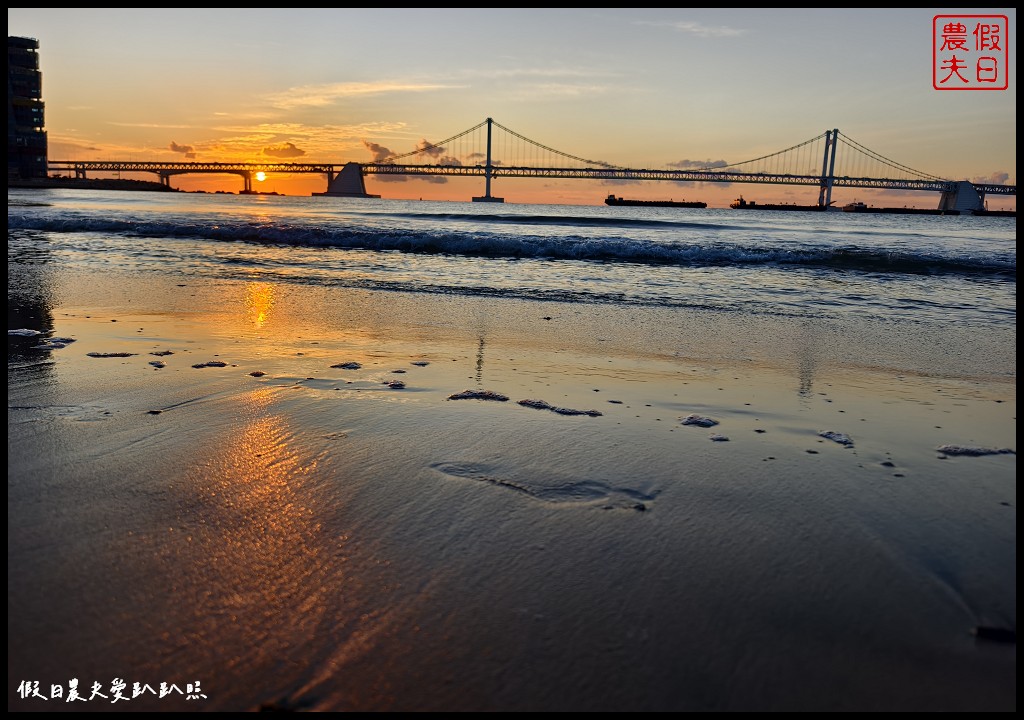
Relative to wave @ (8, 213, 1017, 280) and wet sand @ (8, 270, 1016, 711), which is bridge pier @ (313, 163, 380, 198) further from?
wet sand @ (8, 270, 1016, 711)

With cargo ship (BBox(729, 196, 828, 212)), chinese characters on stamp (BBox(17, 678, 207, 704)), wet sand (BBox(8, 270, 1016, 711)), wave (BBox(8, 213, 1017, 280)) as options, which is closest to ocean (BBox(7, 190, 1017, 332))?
wave (BBox(8, 213, 1017, 280))

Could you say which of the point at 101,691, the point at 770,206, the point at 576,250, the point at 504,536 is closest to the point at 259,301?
the point at 504,536

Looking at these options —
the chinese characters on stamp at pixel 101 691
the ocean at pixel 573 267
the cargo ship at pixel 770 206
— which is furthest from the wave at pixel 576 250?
the cargo ship at pixel 770 206

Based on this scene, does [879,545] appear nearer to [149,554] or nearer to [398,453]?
A: [398,453]

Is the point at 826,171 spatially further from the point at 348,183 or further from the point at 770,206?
the point at 348,183

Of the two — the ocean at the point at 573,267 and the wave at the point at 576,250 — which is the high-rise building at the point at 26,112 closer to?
the ocean at the point at 573,267
